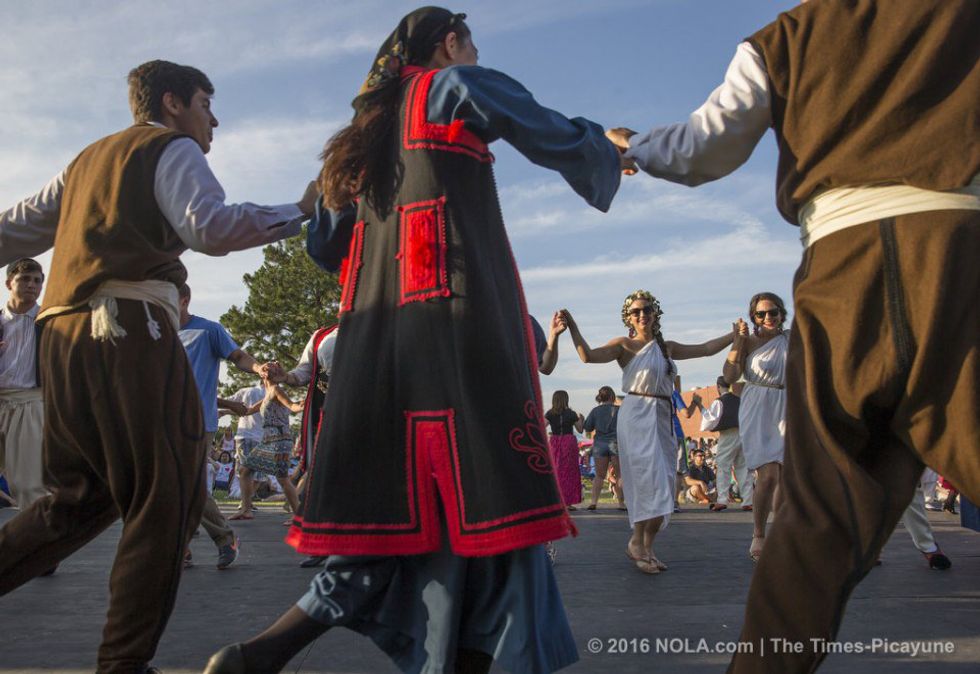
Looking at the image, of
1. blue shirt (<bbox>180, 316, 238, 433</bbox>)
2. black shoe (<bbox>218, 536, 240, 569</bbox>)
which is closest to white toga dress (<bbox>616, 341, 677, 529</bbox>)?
black shoe (<bbox>218, 536, 240, 569</bbox>)

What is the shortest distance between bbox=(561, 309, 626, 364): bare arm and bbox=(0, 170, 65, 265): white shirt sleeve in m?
3.75

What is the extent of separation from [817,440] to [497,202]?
124cm

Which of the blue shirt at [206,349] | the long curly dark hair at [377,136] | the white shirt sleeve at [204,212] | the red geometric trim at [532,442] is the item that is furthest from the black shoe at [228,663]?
the blue shirt at [206,349]

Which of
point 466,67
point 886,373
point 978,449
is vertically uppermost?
point 466,67

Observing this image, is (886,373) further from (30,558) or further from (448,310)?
(30,558)

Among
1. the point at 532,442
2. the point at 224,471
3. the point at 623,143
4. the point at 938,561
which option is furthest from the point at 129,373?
the point at 224,471

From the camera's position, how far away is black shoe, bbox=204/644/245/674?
7.64 ft

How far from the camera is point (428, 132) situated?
106 inches

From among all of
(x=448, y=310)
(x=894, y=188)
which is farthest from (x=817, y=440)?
(x=448, y=310)

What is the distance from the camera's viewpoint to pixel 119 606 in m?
2.68

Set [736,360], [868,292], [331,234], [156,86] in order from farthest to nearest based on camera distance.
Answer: [736,360], [156,86], [331,234], [868,292]

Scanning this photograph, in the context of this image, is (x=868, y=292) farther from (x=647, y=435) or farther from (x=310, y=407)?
(x=647, y=435)

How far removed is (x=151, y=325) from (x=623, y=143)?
160 cm

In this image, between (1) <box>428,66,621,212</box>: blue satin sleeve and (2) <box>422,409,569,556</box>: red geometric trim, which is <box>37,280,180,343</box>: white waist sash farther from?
(1) <box>428,66,621,212</box>: blue satin sleeve
